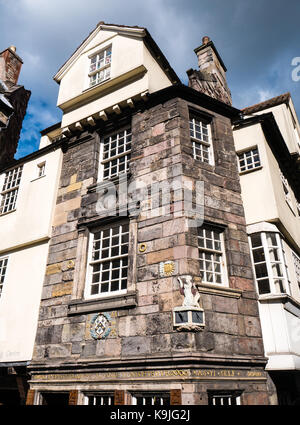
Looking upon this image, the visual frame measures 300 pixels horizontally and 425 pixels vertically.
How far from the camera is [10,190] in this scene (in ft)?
43.5

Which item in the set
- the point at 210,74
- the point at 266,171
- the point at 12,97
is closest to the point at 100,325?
the point at 266,171

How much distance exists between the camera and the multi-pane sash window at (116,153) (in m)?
10.6

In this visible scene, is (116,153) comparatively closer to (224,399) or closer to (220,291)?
(220,291)

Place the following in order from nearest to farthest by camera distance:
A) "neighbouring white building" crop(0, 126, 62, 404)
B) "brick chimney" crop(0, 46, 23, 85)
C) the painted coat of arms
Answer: the painted coat of arms → "neighbouring white building" crop(0, 126, 62, 404) → "brick chimney" crop(0, 46, 23, 85)

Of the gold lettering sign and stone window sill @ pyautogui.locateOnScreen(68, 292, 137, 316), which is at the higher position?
stone window sill @ pyautogui.locateOnScreen(68, 292, 137, 316)

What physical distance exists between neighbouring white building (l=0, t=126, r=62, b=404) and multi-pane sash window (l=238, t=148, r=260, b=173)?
6.36 metres

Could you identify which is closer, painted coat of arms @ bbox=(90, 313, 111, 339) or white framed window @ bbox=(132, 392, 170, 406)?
white framed window @ bbox=(132, 392, 170, 406)

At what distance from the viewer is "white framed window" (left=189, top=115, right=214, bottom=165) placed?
10031mm

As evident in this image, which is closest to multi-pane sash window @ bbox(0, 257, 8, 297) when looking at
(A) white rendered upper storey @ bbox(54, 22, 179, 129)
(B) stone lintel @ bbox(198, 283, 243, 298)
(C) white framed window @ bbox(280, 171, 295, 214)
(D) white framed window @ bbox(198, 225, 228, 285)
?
(A) white rendered upper storey @ bbox(54, 22, 179, 129)

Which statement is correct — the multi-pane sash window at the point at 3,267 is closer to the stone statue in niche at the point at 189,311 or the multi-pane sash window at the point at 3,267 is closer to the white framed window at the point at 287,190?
the stone statue in niche at the point at 189,311

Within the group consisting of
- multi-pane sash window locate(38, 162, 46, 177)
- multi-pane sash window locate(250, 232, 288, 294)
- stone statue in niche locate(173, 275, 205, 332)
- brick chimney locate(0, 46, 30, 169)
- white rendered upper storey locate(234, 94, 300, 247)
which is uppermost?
brick chimney locate(0, 46, 30, 169)

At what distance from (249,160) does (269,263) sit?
3.49 meters

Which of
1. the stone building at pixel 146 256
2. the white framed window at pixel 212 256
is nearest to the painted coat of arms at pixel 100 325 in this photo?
the stone building at pixel 146 256

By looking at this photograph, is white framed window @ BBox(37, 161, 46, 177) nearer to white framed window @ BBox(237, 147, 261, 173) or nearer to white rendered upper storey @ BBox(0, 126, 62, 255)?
white rendered upper storey @ BBox(0, 126, 62, 255)
